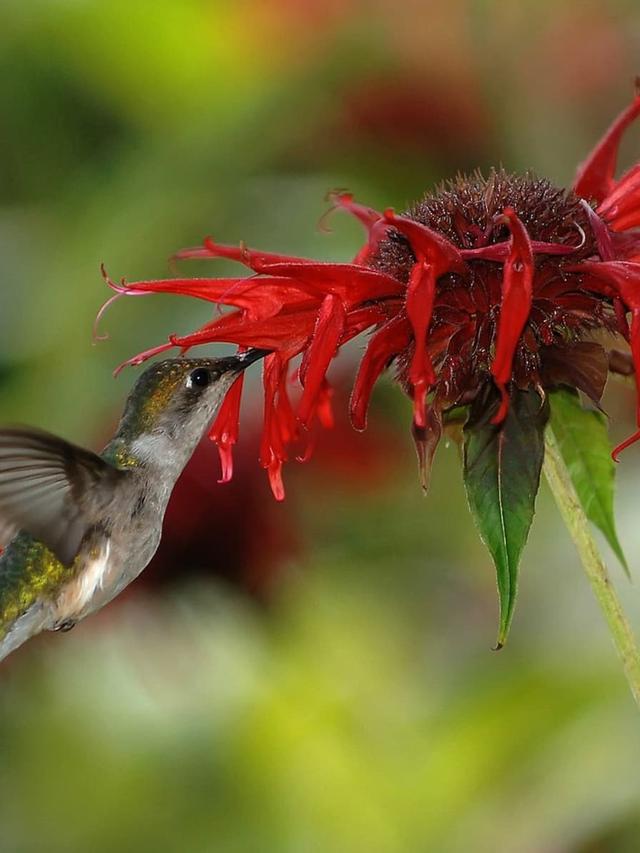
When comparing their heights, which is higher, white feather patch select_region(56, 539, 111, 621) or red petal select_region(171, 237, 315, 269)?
red petal select_region(171, 237, 315, 269)

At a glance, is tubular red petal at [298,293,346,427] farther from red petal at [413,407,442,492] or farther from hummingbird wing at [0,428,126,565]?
hummingbird wing at [0,428,126,565]

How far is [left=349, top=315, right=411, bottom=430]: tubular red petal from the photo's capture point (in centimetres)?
114

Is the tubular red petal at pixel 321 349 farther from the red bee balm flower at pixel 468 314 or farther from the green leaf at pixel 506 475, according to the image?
the green leaf at pixel 506 475

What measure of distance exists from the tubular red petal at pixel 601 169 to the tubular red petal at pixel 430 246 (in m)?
0.27

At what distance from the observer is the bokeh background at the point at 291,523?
5.66 ft

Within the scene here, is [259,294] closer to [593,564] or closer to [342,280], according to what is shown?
[342,280]

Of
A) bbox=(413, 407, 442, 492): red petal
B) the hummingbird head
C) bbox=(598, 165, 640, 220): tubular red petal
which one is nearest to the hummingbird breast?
the hummingbird head

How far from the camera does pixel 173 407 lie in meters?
1.31

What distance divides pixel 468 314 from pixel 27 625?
53cm

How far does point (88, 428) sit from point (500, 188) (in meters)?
0.97

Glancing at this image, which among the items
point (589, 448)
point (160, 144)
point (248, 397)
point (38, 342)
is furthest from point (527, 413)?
point (160, 144)

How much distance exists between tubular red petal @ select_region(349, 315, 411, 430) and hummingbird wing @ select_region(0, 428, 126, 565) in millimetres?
254

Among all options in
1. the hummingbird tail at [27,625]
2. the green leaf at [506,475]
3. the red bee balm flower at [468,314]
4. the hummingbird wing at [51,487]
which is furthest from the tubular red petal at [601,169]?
the hummingbird tail at [27,625]

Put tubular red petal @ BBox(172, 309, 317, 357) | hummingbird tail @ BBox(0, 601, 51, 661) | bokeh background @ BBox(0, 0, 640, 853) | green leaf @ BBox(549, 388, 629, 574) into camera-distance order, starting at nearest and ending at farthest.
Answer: green leaf @ BBox(549, 388, 629, 574), tubular red petal @ BBox(172, 309, 317, 357), hummingbird tail @ BBox(0, 601, 51, 661), bokeh background @ BBox(0, 0, 640, 853)
